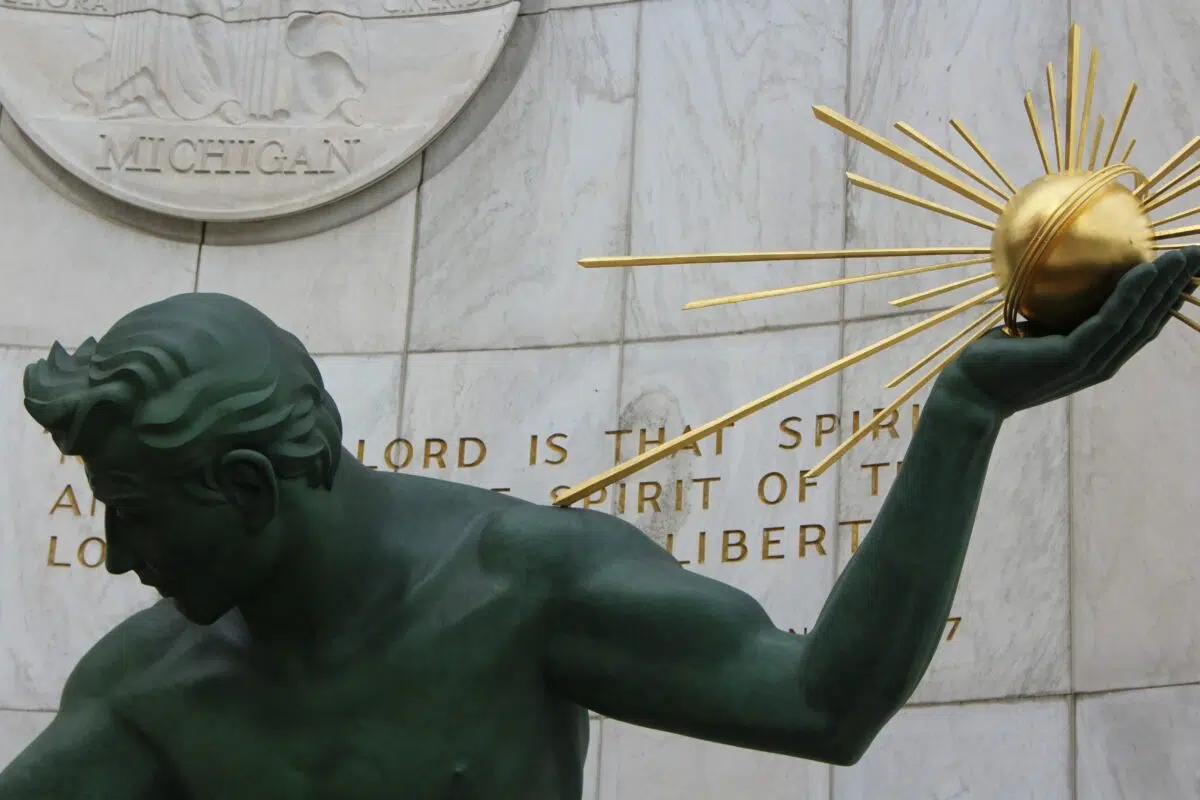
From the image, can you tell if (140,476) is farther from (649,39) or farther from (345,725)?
(649,39)

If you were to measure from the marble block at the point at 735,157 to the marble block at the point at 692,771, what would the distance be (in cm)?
152

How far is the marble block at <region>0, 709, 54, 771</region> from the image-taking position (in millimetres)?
8359

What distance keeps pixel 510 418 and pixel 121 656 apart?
494 cm

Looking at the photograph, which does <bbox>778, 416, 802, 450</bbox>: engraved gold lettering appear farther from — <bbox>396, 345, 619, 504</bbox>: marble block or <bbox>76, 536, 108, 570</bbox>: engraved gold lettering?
<bbox>76, 536, 108, 570</bbox>: engraved gold lettering

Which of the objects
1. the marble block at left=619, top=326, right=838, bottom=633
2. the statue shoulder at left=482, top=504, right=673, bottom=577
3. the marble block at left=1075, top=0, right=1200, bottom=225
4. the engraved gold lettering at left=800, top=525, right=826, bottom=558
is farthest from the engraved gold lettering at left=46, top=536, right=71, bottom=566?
the statue shoulder at left=482, top=504, right=673, bottom=577

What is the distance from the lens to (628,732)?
7824 mm

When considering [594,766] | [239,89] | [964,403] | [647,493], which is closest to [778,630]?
[964,403]

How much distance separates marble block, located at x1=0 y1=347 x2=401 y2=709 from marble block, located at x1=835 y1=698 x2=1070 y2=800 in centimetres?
237

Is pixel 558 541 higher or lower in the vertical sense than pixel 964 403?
Result: lower

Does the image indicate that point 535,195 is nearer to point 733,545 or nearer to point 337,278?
point 337,278

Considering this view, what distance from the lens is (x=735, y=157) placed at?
858 centimetres

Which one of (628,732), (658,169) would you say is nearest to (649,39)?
(658,169)

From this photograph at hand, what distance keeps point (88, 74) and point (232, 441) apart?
6900 millimetres

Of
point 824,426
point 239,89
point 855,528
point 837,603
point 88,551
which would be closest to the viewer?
point 837,603
